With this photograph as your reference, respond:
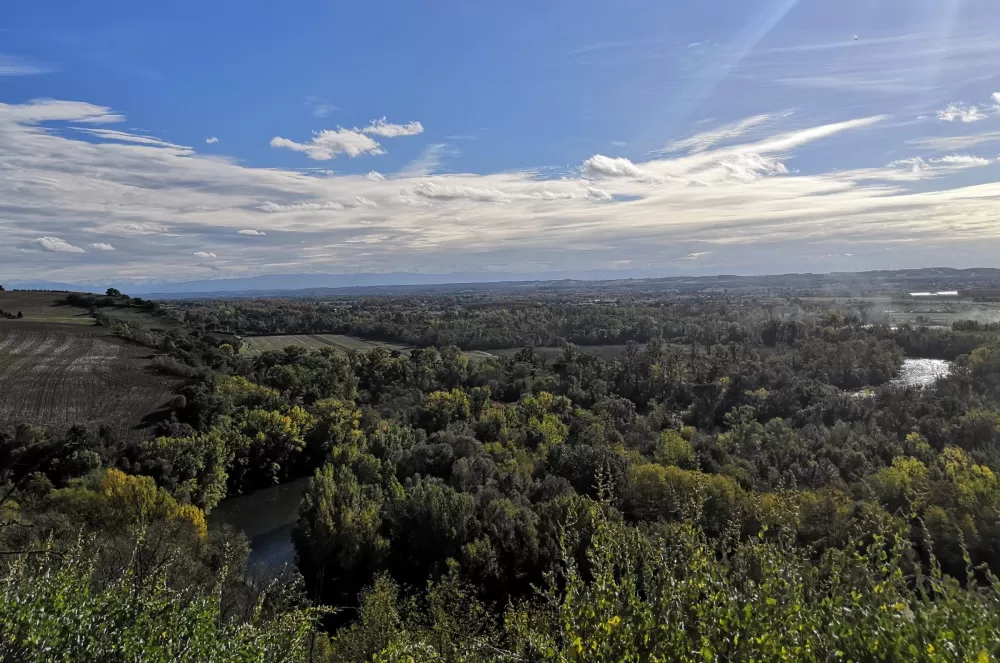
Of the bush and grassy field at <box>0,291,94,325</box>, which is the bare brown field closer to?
grassy field at <box>0,291,94,325</box>

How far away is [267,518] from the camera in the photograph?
124 ft

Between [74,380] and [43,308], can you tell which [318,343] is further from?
[74,380]

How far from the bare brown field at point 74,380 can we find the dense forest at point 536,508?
7.73 feet

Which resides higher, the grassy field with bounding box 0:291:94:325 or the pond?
the grassy field with bounding box 0:291:94:325

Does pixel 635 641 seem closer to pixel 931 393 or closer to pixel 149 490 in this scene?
pixel 149 490

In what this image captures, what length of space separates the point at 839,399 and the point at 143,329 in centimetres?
7077

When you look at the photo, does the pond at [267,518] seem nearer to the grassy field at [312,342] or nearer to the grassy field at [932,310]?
the grassy field at [312,342]

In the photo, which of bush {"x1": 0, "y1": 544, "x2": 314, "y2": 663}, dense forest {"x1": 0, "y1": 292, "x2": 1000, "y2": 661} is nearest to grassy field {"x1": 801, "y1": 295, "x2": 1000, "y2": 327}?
dense forest {"x1": 0, "y1": 292, "x2": 1000, "y2": 661}

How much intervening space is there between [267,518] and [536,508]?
19110 mm

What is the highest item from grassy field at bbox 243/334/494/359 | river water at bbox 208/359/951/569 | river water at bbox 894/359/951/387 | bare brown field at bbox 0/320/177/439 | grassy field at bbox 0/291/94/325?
grassy field at bbox 0/291/94/325

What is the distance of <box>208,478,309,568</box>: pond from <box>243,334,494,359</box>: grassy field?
145 feet

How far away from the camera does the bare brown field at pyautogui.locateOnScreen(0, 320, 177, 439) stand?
3869 cm

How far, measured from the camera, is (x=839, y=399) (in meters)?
50.5

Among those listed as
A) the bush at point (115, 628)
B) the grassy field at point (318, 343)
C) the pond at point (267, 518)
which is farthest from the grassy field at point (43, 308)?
the bush at point (115, 628)
